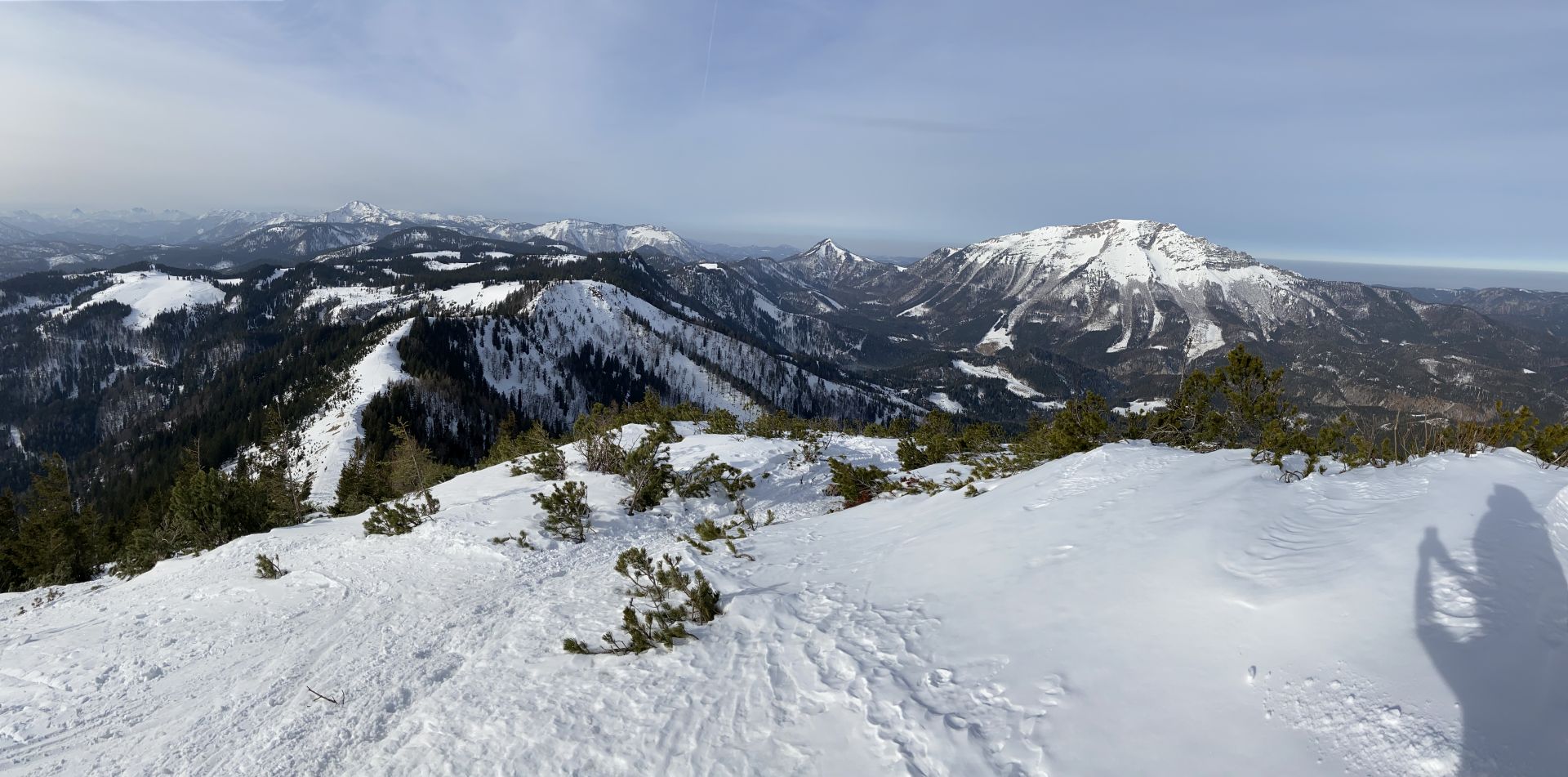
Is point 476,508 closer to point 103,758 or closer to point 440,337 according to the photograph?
point 103,758

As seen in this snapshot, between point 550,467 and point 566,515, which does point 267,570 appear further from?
point 550,467

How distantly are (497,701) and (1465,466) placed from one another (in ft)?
48.0

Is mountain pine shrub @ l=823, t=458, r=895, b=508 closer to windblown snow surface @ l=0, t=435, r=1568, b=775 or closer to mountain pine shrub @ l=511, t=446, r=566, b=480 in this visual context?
windblown snow surface @ l=0, t=435, r=1568, b=775

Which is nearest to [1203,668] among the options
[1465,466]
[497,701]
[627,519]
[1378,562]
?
[1378,562]

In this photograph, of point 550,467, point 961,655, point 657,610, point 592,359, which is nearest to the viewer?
point 961,655

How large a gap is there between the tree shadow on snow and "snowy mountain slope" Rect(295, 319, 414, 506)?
73785 mm

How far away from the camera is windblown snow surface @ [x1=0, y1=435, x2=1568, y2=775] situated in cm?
481

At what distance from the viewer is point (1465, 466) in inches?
342

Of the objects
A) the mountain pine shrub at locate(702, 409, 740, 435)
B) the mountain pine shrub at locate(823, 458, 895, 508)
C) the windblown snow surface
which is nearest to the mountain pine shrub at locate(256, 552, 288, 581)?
the windblown snow surface

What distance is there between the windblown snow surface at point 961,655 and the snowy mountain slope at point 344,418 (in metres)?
60.8

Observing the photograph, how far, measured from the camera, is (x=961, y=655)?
6875mm

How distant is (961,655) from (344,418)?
108 metres

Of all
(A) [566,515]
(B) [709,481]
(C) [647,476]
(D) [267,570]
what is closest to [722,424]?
(B) [709,481]

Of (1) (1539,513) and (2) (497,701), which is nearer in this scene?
(1) (1539,513)
